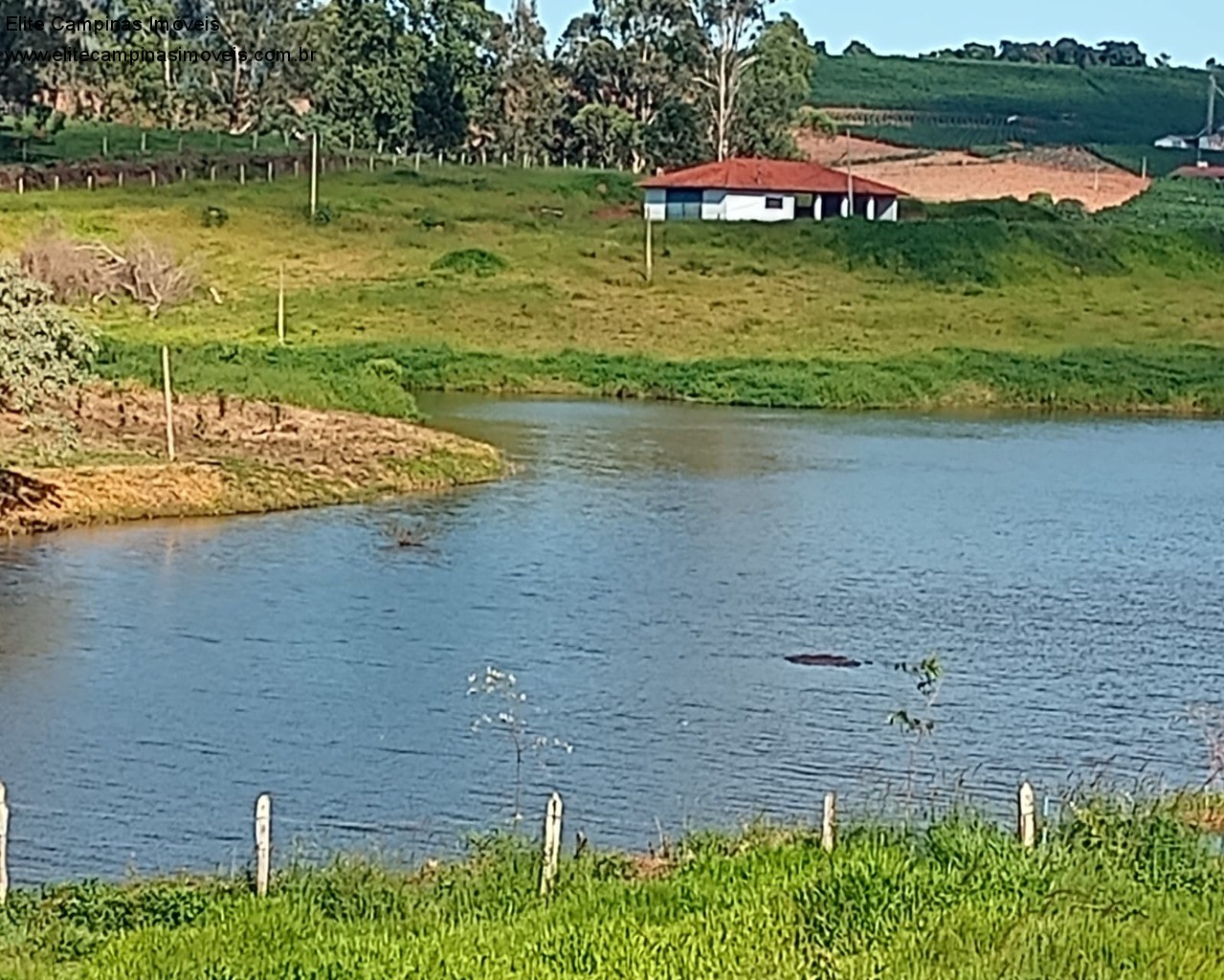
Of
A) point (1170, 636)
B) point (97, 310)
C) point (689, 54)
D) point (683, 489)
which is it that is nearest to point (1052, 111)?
point (689, 54)

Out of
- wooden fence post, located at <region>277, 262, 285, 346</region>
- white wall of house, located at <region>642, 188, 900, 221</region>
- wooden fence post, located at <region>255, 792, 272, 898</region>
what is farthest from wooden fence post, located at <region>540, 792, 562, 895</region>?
white wall of house, located at <region>642, 188, 900, 221</region>

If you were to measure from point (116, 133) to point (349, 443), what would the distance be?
5570cm

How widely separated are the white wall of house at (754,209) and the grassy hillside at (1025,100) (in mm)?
43632

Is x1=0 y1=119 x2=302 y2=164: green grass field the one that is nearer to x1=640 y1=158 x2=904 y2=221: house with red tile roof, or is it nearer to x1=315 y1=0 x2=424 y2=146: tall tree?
x1=315 y1=0 x2=424 y2=146: tall tree

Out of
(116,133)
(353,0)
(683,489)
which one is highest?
(353,0)

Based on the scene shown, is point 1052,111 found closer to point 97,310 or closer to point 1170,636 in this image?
point 97,310

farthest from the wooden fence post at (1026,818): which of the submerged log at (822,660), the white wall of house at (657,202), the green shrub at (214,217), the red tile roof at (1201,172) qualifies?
the red tile roof at (1201,172)

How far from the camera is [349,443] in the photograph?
129 ft

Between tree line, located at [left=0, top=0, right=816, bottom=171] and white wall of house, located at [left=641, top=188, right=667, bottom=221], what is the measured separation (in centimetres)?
1370

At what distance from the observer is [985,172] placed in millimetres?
111938

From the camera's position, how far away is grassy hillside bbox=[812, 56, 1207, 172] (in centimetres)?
13675

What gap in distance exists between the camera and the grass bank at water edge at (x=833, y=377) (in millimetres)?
55938

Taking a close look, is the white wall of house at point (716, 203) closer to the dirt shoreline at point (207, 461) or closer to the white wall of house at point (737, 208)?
the white wall of house at point (737, 208)

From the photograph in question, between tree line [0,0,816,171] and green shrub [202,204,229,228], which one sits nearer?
green shrub [202,204,229,228]
